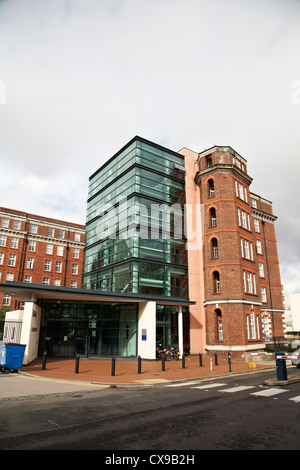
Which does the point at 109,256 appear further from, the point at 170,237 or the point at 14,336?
the point at 14,336

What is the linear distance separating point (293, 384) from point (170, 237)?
1723 cm

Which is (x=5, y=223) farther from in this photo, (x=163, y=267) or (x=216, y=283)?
(x=216, y=283)

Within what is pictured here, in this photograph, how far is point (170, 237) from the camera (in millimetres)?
28500

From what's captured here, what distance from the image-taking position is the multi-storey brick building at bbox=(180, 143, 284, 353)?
2612cm

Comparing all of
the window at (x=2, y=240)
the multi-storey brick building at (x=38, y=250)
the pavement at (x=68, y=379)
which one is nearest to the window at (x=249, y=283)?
the pavement at (x=68, y=379)

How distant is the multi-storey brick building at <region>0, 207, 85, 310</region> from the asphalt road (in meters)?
40.0

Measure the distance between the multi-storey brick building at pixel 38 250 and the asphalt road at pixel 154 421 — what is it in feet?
131

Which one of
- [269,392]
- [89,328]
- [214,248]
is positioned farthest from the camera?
[214,248]

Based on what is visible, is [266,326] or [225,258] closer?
[225,258]

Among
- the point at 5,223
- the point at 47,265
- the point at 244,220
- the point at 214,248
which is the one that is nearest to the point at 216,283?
the point at 214,248

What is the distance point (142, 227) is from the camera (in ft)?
87.0

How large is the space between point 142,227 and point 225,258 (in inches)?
311

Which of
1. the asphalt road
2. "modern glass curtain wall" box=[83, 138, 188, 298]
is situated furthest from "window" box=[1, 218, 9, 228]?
the asphalt road

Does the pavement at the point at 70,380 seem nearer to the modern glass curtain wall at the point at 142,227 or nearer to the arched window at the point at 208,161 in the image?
the modern glass curtain wall at the point at 142,227
